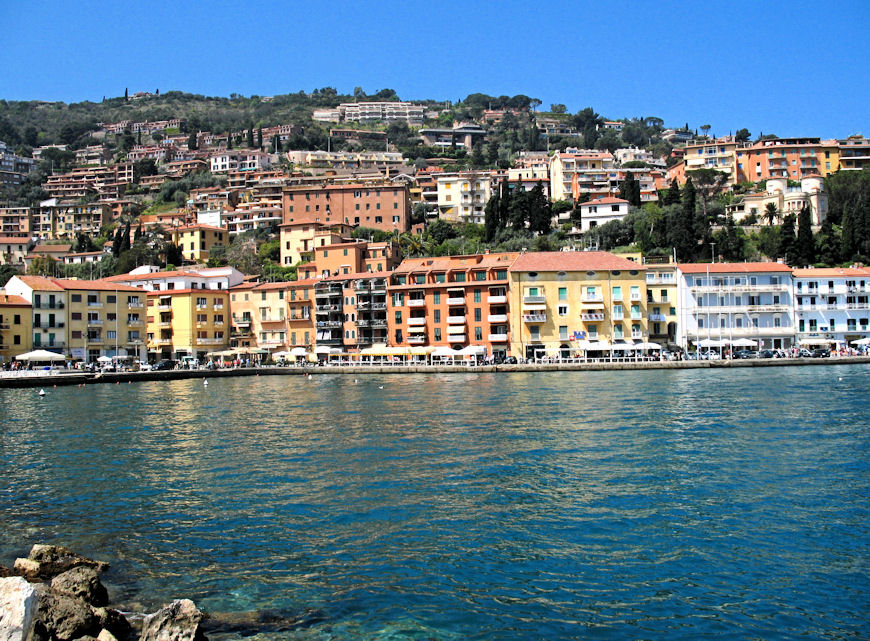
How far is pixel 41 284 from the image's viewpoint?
66438 millimetres

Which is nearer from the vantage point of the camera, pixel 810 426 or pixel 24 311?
pixel 810 426

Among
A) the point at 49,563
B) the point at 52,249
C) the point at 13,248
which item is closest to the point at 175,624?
the point at 49,563

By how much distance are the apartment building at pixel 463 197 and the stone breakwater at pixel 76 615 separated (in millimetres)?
99306

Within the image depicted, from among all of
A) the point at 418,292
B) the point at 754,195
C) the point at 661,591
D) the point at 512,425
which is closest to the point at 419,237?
the point at 418,292

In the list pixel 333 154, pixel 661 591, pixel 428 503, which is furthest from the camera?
pixel 333 154

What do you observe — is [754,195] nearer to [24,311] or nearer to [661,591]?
[24,311]

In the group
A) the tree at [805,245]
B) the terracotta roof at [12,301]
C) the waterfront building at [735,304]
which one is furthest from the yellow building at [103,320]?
the tree at [805,245]

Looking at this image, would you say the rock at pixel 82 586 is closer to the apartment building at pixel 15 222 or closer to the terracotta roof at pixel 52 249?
the terracotta roof at pixel 52 249

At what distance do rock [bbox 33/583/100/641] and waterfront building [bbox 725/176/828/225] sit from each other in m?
86.3

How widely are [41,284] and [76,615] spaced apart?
208 ft

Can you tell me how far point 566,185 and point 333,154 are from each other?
208ft

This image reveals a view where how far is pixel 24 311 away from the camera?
64250 millimetres

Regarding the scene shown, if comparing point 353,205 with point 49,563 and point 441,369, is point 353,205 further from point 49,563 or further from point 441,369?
point 49,563

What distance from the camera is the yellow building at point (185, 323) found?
7556 cm
